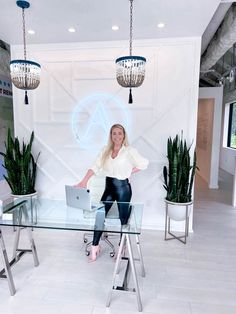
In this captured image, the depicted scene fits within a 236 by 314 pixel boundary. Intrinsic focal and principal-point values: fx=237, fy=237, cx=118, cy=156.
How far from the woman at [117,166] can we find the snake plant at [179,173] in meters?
0.61

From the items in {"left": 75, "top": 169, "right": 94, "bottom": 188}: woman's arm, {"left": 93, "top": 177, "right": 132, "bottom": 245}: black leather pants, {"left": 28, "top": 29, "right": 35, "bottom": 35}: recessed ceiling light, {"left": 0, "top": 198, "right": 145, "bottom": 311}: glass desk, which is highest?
{"left": 28, "top": 29, "right": 35, "bottom": 35}: recessed ceiling light

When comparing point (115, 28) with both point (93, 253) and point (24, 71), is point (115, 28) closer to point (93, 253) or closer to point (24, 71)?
point (24, 71)

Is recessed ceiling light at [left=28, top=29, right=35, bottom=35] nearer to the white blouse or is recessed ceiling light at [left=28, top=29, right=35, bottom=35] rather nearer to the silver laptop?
the white blouse

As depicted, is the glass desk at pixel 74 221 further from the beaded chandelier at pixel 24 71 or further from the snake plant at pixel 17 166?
the beaded chandelier at pixel 24 71

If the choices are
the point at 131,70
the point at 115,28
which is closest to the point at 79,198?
the point at 131,70

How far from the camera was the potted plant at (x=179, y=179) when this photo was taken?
3115mm

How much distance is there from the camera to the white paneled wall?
337cm

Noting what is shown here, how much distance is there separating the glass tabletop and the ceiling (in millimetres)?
2087

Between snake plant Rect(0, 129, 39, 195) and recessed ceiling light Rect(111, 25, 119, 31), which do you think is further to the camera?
snake plant Rect(0, 129, 39, 195)

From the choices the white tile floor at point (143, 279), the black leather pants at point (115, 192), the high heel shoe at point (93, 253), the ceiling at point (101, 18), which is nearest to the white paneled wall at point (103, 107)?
the ceiling at point (101, 18)

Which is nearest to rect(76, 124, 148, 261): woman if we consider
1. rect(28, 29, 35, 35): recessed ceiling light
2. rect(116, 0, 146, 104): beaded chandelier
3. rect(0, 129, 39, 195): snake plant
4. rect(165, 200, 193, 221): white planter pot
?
rect(116, 0, 146, 104): beaded chandelier

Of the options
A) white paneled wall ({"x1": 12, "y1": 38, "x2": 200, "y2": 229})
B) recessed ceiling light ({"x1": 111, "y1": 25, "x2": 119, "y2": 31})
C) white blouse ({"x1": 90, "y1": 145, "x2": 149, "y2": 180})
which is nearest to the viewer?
white blouse ({"x1": 90, "y1": 145, "x2": 149, "y2": 180})

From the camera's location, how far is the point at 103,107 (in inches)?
140

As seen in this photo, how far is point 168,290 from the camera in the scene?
2266 millimetres
